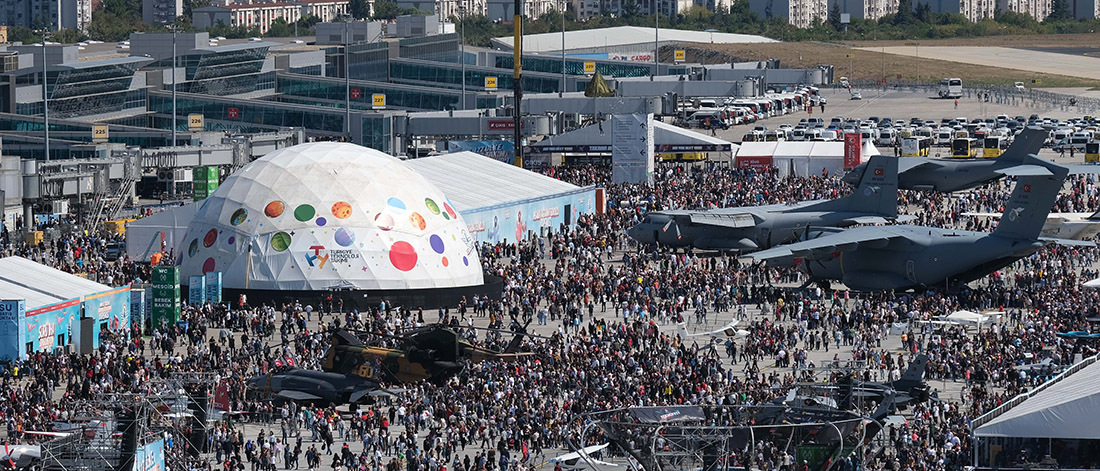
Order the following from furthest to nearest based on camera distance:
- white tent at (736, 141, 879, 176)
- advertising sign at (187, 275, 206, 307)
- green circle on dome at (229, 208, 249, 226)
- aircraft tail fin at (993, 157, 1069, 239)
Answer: white tent at (736, 141, 879, 176)
green circle on dome at (229, 208, 249, 226)
aircraft tail fin at (993, 157, 1069, 239)
advertising sign at (187, 275, 206, 307)

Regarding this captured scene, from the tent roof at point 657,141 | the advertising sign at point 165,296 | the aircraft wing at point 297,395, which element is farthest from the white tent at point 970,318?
the tent roof at point 657,141

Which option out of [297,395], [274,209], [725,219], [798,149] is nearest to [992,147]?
[798,149]

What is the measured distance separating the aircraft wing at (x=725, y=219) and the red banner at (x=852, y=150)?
24.8 meters

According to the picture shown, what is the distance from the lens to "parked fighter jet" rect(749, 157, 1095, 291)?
217ft

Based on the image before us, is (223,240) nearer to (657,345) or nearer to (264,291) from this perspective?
(264,291)

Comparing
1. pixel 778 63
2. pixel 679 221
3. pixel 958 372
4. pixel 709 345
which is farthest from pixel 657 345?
pixel 778 63

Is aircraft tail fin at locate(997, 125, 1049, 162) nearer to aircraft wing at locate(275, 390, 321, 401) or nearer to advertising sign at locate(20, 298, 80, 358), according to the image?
advertising sign at locate(20, 298, 80, 358)

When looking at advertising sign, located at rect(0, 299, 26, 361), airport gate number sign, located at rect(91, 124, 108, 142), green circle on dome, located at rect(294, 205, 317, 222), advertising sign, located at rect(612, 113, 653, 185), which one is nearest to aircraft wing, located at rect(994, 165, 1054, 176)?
advertising sign, located at rect(612, 113, 653, 185)

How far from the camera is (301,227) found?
67.9 meters

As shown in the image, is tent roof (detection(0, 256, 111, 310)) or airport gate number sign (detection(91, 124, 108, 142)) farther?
airport gate number sign (detection(91, 124, 108, 142))

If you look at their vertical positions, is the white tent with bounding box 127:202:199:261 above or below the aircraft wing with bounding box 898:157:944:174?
below

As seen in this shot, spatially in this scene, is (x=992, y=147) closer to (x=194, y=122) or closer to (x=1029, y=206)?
(x=1029, y=206)

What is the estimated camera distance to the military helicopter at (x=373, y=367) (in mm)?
50406

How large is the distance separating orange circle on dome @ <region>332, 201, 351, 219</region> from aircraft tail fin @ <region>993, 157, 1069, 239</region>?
24399mm
